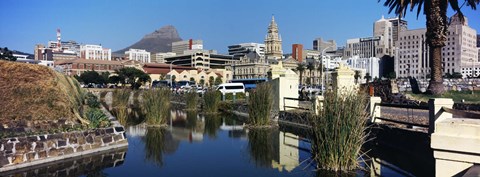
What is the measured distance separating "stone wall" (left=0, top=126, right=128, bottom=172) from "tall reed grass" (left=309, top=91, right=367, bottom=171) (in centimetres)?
497

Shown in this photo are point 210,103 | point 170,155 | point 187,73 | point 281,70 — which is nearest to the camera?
point 170,155

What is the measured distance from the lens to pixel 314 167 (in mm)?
7352

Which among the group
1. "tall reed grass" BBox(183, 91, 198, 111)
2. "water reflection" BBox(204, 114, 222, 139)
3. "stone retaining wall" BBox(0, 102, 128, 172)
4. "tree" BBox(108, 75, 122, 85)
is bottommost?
"water reflection" BBox(204, 114, 222, 139)

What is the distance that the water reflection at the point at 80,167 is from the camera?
7.34 meters

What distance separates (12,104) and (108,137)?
245 centimetres

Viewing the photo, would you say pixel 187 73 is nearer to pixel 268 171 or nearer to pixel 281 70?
pixel 281 70

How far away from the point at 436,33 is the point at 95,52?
159716 mm

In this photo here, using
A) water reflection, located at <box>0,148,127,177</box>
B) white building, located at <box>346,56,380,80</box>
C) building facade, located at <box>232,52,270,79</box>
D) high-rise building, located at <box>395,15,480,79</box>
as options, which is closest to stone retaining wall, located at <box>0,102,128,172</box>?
water reflection, located at <box>0,148,127,177</box>

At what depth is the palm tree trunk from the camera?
18.5m

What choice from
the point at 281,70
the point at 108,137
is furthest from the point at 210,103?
the point at 108,137

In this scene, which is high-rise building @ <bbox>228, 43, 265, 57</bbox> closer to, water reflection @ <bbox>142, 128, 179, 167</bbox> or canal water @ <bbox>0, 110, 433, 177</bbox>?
water reflection @ <bbox>142, 128, 179, 167</bbox>

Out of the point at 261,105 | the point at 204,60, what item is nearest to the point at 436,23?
the point at 261,105

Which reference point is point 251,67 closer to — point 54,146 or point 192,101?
point 192,101

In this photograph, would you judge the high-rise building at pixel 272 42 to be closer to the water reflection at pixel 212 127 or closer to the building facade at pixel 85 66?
the building facade at pixel 85 66
